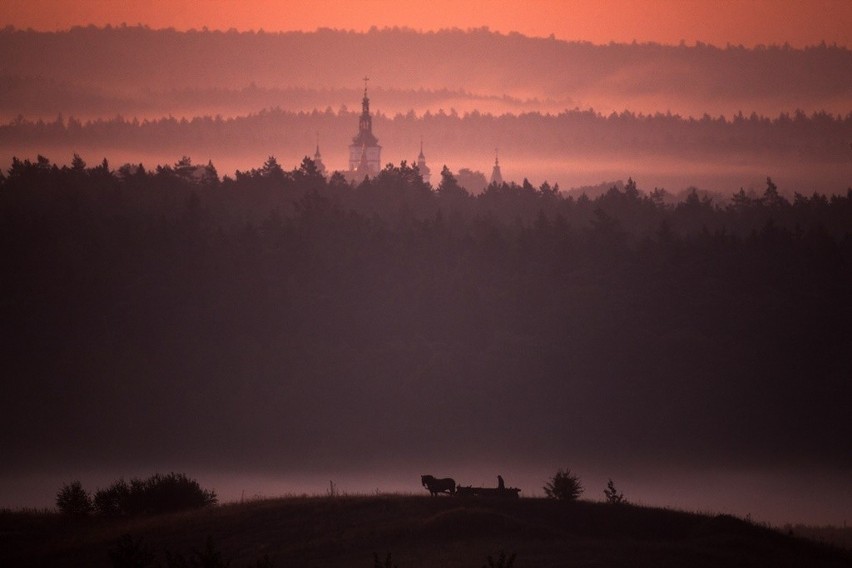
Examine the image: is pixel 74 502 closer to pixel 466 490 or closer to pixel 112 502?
pixel 112 502

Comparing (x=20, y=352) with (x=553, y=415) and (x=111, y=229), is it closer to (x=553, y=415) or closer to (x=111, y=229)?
(x=111, y=229)

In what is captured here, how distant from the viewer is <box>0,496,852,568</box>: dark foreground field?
50.9 meters

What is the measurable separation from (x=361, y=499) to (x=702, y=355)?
101 metres

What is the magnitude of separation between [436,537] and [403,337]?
356 ft

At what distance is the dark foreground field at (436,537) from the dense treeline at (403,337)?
3252 inches

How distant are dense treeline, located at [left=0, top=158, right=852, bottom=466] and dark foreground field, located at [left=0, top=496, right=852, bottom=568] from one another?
82.6 metres

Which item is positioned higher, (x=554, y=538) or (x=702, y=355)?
(x=702, y=355)

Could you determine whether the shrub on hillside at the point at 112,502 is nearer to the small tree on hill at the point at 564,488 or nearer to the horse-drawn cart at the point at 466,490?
the horse-drawn cart at the point at 466,490

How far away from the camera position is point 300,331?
159625 mm

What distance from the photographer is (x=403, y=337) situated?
16138 centimetres

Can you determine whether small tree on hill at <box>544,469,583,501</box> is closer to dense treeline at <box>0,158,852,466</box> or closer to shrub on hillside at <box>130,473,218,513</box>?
shrub on hillside at <box>130,473,218,513</box>

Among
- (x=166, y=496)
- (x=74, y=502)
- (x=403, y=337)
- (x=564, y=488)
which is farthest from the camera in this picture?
(x=403, y=337)

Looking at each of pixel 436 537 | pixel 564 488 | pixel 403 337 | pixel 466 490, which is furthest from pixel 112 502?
pixel 403 337

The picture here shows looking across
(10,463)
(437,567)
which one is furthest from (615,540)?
(10,463)
